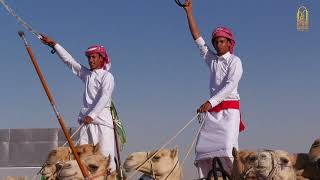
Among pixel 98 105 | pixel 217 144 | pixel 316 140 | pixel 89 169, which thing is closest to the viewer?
pixel 316 140

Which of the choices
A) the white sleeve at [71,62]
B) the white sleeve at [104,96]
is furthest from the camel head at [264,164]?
the white sleeve at [71,62]

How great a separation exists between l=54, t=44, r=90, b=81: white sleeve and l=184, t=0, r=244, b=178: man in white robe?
2728 millimetres

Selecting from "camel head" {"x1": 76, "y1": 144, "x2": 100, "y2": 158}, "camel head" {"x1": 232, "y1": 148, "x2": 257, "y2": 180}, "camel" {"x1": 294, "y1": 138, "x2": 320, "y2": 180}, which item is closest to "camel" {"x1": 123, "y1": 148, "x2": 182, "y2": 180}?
"camel head" {"x1": 76, "y1": 144, "x2": 100, "y2": 158}

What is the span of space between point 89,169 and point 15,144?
17128mm

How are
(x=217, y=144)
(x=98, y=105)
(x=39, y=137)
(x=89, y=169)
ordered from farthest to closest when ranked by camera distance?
→ (x=39, y=137), (x=98, y=105), (x=217, y=144), (x=89, y=169)

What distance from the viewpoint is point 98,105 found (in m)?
9.55

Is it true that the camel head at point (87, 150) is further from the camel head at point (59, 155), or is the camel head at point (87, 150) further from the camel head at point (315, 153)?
the camel head at point (315, 153)

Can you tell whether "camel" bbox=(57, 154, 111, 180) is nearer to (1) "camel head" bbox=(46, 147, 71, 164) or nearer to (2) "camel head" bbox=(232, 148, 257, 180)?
(2) "camel head" bbox=(232, 148, 257, 180)

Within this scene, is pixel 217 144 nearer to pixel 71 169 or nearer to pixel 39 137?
pixel 71 169

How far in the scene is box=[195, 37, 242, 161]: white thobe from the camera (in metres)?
7.70

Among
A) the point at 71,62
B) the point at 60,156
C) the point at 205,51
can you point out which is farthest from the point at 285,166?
the point at 71,62

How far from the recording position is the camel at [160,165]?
9.11 meters


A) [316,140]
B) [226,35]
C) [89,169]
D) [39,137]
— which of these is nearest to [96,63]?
[226,35]

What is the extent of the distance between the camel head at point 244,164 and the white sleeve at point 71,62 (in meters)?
4.69
